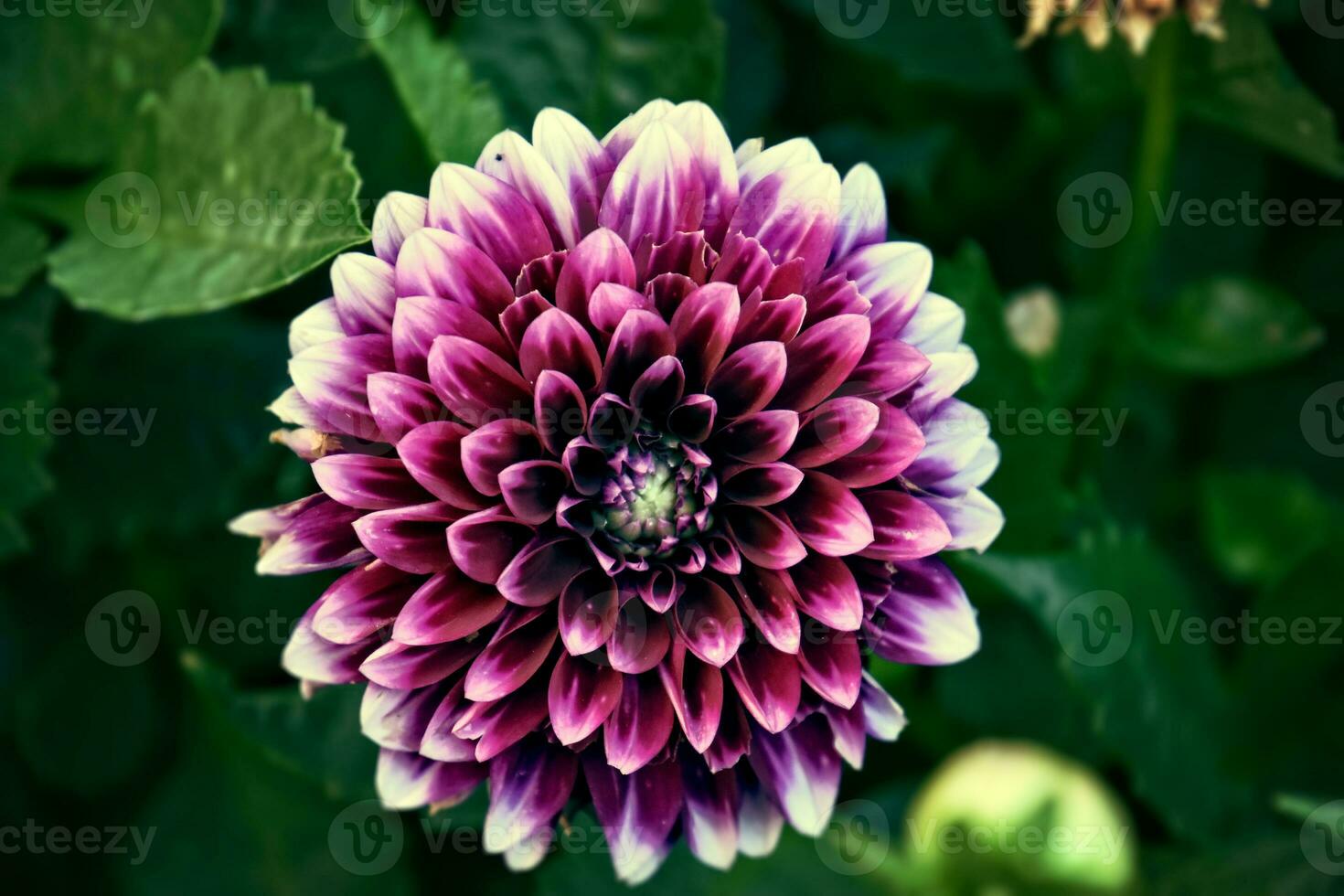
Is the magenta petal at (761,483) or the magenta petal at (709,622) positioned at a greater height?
the magenta petal at (761,483)

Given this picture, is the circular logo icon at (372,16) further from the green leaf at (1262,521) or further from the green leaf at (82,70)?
the green leaf at (1262,521)

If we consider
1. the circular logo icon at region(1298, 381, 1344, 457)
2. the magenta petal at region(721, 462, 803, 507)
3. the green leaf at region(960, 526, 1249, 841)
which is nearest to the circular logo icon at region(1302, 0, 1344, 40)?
the circular logo icon at region(1298, 381, 1344, 457)

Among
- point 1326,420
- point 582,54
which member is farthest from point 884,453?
point 1326,420

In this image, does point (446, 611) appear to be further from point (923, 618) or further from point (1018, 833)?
point (1018, 833)

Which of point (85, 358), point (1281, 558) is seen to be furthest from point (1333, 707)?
point (85, 358)

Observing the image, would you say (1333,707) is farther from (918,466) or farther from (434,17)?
(434,17)

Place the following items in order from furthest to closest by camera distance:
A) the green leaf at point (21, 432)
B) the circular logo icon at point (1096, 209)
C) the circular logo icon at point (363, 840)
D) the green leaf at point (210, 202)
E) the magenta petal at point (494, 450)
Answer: the circular logo icon at point (1096, 209)
the circular logo icon at point (363, 840)
the green leaf at point (21, 432)
the green leaf at point (210, 202)
the magenta petal at point (494, 450)

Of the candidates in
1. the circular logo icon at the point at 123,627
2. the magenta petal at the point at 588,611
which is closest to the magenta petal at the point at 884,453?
the magenta petal at the point at 588,611
